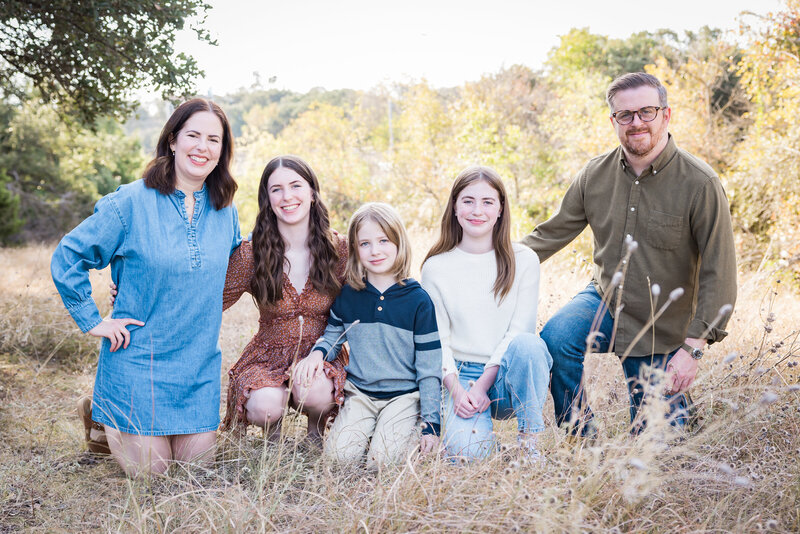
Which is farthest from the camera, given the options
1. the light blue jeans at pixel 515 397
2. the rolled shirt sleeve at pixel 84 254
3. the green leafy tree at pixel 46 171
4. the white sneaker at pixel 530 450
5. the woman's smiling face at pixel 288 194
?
the green leafy tree at pixel 46 171

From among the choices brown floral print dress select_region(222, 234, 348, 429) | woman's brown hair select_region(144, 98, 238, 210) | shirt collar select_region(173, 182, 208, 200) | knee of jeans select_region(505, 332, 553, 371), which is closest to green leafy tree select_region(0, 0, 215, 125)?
woman's brown hair select_region(144, 98, 238, 210)

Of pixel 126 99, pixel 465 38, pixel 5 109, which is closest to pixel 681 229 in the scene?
pixel 126 99

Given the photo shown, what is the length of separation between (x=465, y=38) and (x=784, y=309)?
95.9 ft

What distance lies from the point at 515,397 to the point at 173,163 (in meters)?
2.08

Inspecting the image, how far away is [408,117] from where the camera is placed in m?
16.8

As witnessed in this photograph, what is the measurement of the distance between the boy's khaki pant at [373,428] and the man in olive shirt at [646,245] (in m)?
0.81

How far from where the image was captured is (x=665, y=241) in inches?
121

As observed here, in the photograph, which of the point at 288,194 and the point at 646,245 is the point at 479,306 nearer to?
the point at 646,245

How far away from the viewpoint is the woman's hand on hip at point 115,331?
111 inches

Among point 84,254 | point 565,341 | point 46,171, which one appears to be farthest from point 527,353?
point 46,171

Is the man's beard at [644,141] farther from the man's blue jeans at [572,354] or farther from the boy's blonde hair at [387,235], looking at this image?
the boy's blonde hair at [387,235]

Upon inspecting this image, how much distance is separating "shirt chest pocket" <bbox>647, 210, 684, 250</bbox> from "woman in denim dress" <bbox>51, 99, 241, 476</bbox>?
2.23 meters

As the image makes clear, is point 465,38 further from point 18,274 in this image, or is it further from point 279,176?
point 279,176

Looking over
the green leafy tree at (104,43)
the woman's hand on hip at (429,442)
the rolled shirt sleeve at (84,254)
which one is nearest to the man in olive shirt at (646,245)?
the woman's hand on hip at (429,442)
